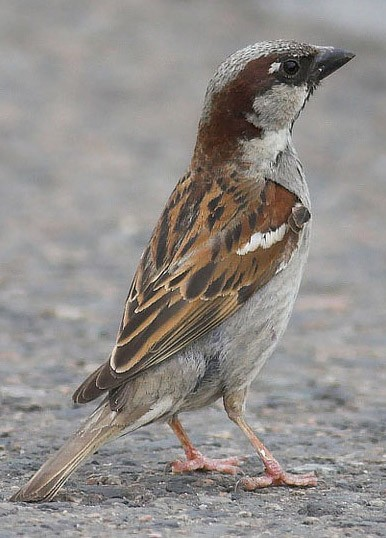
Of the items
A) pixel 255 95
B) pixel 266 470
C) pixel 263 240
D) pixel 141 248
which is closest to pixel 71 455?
pixel 266 470

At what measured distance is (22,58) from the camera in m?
14.5

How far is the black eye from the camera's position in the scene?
21.3 feet

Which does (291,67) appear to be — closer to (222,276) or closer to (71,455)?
(222,276)

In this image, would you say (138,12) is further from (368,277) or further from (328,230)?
(368,277)

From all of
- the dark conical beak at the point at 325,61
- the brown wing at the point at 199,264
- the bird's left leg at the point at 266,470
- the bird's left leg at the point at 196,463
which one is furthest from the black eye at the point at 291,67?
the bird's left leg at the point at 196,463

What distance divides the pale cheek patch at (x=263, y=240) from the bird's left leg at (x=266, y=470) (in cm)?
63

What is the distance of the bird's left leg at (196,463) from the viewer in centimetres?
616

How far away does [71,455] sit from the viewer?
5.46m

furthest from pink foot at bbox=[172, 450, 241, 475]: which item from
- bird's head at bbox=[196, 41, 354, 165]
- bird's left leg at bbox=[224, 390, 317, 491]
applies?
bird's head at bbox=[196, 41, 354, 165]

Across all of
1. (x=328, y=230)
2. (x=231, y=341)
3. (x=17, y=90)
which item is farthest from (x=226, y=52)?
(x=231, y=341)

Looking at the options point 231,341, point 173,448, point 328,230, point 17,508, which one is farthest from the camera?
point 328,230

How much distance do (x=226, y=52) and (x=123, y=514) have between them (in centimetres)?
1052

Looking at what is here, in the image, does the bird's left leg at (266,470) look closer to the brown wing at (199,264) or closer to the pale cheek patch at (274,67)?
the brown wing at (199,264)

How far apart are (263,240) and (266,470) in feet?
3.37
